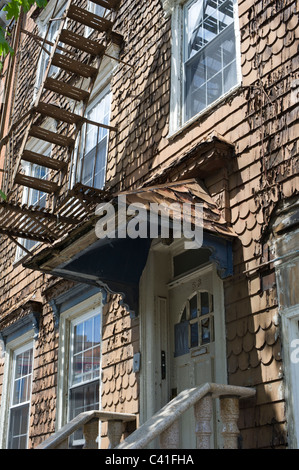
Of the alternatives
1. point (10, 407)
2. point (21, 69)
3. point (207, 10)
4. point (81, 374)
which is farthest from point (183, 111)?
point (21, 69)

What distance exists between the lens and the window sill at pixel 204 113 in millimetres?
6598

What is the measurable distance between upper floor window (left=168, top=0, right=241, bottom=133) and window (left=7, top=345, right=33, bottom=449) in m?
5.76

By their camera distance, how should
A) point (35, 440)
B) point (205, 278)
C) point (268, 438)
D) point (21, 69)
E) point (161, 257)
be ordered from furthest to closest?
point (21, 69) → point (35, 440) → point (161, 257) → point (205, 278) → point (268, 438)

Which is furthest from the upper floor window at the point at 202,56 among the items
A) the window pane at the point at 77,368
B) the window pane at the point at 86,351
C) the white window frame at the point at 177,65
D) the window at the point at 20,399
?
the window at the point at 20,399

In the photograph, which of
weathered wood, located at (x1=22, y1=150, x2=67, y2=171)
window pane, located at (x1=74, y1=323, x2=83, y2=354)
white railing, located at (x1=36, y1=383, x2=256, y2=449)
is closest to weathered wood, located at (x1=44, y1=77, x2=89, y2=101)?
weathered wood, located at (x1=22, y1=150, x2=67, y2=171)

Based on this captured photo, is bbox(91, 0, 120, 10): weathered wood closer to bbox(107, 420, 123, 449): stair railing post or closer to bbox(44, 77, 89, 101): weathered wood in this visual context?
bbox(44, 77, 89, 101): weathered wood

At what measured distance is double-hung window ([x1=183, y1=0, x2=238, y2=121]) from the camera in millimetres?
7133

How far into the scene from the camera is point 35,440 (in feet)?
31.4

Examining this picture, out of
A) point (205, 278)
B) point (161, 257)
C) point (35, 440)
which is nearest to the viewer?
point (205, 278)

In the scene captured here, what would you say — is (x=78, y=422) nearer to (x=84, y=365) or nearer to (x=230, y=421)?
(x=230, y=421)

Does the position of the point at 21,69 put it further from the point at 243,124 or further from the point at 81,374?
the point at 243,124

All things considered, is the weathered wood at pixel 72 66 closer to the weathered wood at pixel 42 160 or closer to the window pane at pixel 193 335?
the weathered wood at pixel 42 160

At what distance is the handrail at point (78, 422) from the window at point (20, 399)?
4.36 meters
